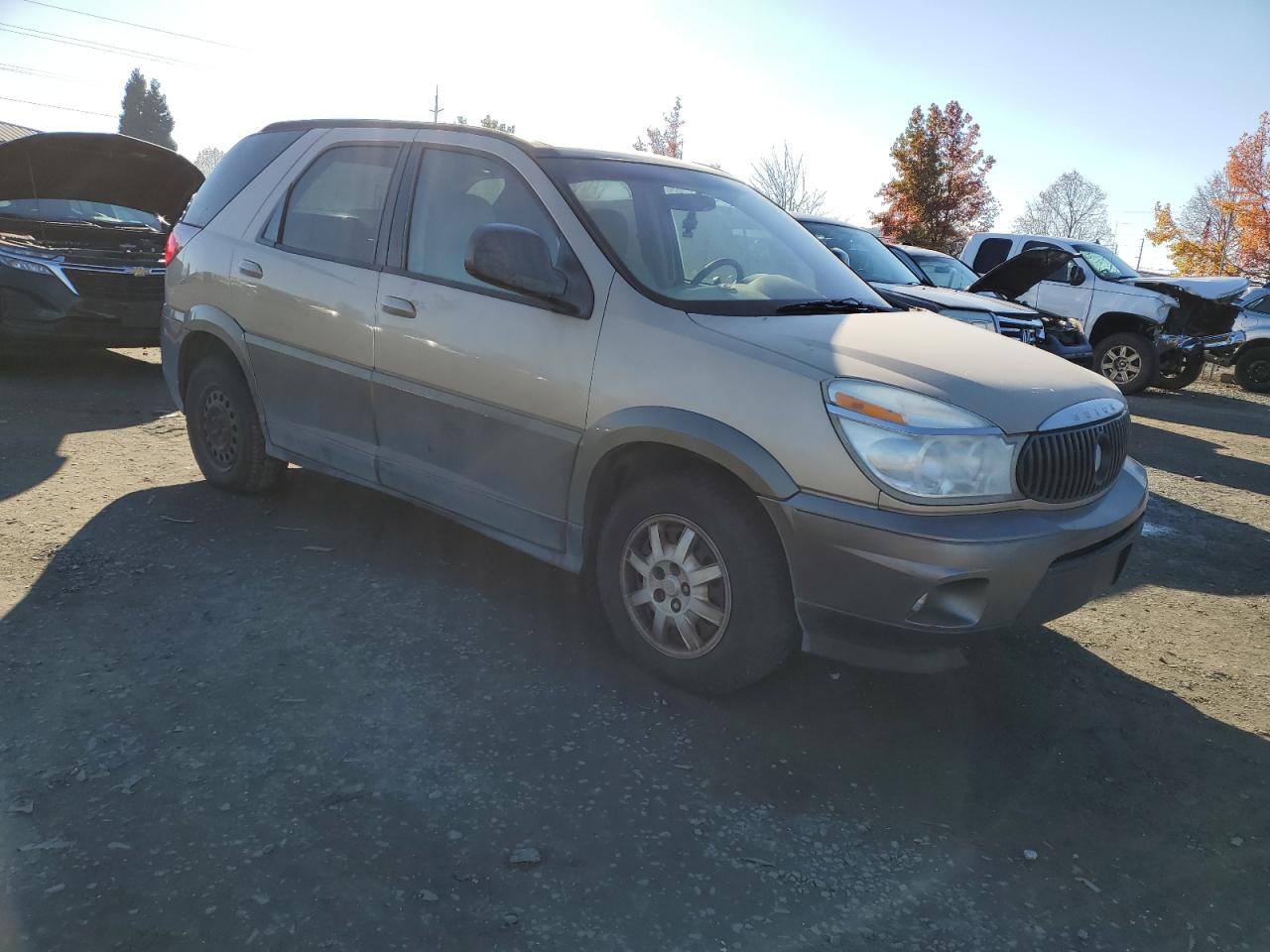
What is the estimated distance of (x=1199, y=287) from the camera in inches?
485

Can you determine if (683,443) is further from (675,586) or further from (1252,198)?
(1252,198)

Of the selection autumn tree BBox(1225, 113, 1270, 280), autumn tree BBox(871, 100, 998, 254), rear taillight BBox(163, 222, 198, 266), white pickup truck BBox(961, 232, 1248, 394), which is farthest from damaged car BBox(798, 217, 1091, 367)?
autumn tree BBox(1225, 113, 1270, 280)

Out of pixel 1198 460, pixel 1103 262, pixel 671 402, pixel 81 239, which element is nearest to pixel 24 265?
pixel 81 239

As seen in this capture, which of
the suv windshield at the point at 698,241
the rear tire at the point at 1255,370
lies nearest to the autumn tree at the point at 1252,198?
the rear tire at the point at 1255,370

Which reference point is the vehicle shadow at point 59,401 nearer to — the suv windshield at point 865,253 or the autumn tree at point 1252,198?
the suv windshield at point 865,253

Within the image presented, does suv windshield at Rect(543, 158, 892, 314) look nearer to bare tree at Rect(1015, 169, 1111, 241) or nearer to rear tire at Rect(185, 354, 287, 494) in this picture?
rear tire at Rect(185, 354, 287, 494)

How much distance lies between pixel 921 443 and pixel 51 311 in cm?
737

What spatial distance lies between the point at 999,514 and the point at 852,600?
0.52 meters

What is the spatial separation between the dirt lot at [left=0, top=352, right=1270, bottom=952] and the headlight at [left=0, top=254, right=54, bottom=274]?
3935mm

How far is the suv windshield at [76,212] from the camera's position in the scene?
8094 millimetres

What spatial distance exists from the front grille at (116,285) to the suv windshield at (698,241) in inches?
223

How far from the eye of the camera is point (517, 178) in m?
3.71

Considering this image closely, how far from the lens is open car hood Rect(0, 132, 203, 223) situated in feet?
25.6

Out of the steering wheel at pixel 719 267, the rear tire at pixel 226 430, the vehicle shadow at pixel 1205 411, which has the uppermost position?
the steering wheel at pixel 719 267
